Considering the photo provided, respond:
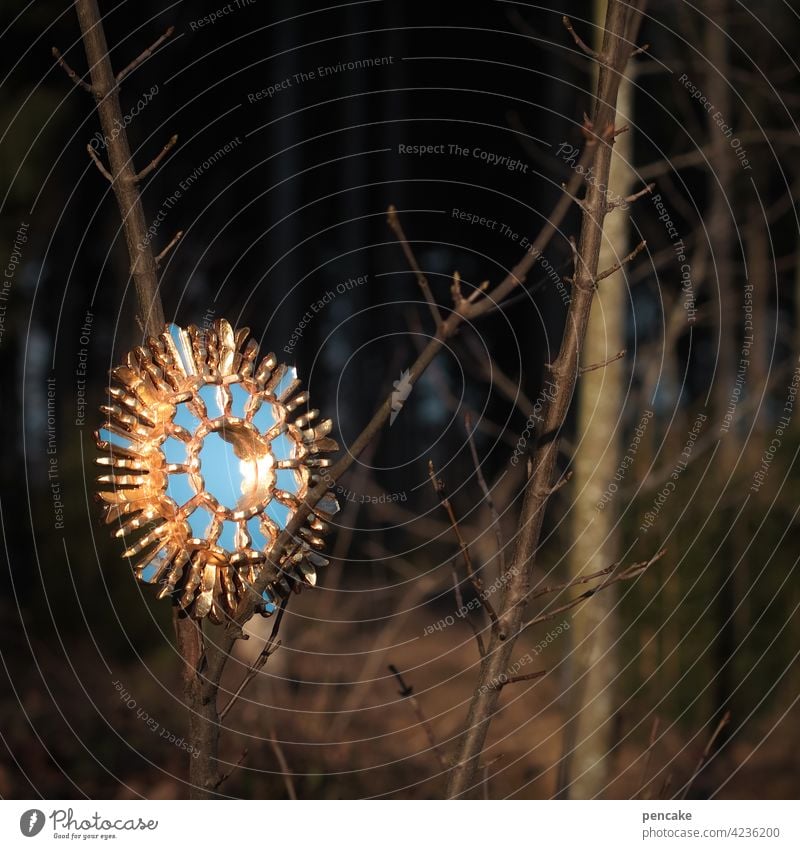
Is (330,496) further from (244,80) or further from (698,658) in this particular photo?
(244,80)

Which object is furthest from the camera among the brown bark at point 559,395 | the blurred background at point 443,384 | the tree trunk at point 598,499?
the blurred background at point 443,384

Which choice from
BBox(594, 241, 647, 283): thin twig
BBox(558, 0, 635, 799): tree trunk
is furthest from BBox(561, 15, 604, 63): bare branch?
BBox(558, 0, 635, 799): tree trunk

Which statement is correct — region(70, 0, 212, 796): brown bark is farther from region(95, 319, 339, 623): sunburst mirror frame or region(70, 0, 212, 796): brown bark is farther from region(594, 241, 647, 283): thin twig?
region(594, 241, 647, 283): thin twig

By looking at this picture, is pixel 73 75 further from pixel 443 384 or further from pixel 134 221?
pixel 443 384

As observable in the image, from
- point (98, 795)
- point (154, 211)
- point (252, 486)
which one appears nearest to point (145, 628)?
point (98, 795)

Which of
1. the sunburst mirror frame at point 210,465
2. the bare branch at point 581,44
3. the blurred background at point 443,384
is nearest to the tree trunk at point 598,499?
the blurred background at point 443,384
